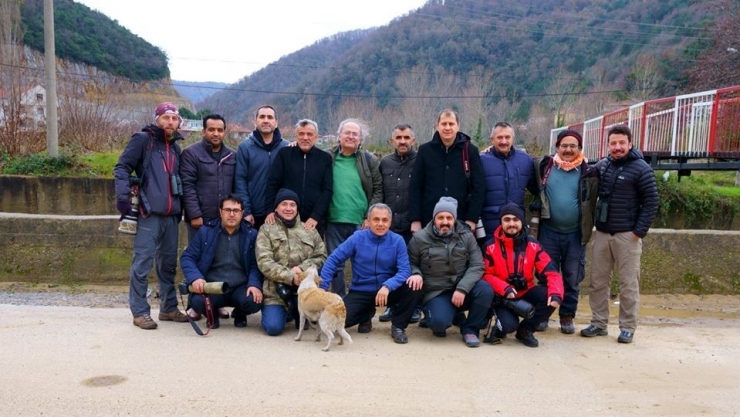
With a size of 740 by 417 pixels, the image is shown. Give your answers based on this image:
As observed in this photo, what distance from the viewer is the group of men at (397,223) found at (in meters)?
4.75

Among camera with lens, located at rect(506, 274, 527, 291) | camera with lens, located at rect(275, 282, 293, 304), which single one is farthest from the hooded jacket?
camera with lens, located at rect(506, 274, 527, 291)

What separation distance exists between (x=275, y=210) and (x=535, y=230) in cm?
233

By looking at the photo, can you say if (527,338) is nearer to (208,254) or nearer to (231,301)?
(231,301)

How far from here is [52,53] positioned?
13.0 metres

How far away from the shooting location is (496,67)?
52562 mm

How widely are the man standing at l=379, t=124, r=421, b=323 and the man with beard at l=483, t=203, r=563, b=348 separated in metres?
0.91

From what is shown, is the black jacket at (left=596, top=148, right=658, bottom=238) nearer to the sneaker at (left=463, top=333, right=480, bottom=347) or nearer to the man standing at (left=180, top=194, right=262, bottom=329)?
the sneaker at (left=463, top=333, right=480, bottom=347)

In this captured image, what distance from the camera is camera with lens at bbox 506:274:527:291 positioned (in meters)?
4.75

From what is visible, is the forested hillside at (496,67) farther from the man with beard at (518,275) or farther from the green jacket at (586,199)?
the man with beard at (518,275)

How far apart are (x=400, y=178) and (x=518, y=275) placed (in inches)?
54.8

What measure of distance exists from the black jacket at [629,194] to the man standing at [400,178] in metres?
1.69

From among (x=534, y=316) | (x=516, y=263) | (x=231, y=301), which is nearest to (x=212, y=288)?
(x=231, y=301)

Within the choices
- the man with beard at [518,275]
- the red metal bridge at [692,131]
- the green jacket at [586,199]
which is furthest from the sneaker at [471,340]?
the red metal bridge at [692,131]

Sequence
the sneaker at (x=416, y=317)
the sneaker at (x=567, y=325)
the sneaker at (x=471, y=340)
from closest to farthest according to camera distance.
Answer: the sneaker at (x=471, y=340), the sneaker at (x=567, y=325), the sneaker at (x=416, y=317)
